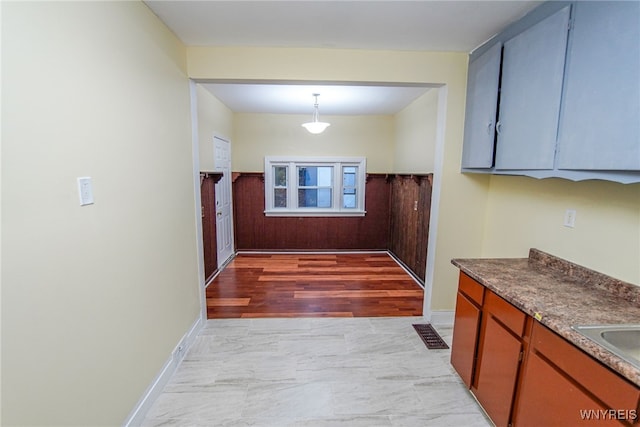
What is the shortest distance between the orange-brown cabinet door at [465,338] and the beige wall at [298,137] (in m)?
3.73

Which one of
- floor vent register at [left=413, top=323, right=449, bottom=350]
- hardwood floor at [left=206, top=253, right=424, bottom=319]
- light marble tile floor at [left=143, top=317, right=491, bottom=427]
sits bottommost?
light marble tile floor at [left=143, top=317, right=491, bottom=427]

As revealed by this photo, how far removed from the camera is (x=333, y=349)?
244 centimetres

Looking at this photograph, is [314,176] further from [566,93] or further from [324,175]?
[566,93]

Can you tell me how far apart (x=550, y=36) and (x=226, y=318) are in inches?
132

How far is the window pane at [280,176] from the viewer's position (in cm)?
530

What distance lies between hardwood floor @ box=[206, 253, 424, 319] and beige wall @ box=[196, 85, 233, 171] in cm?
161

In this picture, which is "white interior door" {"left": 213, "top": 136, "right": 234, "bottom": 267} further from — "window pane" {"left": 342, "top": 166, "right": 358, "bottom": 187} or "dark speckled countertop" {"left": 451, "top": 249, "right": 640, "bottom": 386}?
"dark speckled countertop" {"left": 451, "top": 249, "right": 640, "bottom": 386}

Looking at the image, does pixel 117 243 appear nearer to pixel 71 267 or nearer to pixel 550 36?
pixel 71 267

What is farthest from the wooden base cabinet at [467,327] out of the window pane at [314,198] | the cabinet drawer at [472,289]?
the window pane at [314,198]

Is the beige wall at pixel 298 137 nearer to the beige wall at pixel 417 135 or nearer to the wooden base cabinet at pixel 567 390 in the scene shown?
the beige wall at pixel 417 135

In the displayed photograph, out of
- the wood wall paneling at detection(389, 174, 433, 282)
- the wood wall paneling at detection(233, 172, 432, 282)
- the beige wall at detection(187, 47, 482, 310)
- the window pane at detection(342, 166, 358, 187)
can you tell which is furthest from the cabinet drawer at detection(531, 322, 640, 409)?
the window pane at detection(342, 166, 358, 187)

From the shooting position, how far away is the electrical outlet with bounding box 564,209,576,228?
176 centimetres

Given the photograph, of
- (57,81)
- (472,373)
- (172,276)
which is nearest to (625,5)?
(472,373)

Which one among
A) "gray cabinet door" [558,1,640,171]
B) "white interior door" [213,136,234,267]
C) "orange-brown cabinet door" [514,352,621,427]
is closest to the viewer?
"orange-brown cabinet door" [514,352,621,427]
